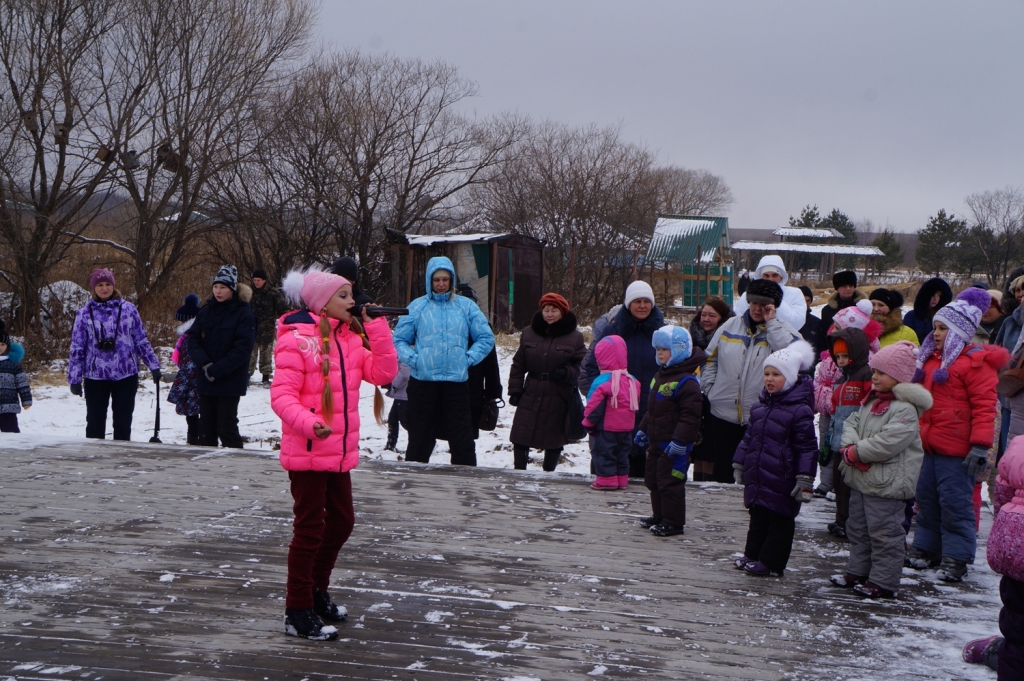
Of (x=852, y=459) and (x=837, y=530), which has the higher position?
(x=852, y=459)

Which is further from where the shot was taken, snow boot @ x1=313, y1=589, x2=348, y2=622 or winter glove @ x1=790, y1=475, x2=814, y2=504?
winter glove @ x1=790, y1=475, x2=814, y2=504

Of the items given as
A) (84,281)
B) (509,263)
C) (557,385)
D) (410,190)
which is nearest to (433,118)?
(410,190)

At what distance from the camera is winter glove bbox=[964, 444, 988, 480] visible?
4.68 meters

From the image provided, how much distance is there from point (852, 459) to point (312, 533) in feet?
8.53

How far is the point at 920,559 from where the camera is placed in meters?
4.97

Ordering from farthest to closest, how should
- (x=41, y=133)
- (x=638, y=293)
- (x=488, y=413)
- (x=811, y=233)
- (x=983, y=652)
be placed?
1. (x=811, y=233)
2. (x=41, y=133)
3. (x=488, y=413)
4. (x=638, y=293)
5. (x=983, y=652)

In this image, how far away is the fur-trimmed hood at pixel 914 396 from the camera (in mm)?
4328

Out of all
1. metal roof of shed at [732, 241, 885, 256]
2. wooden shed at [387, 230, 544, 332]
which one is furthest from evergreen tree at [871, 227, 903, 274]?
wooden shed at [387, 230, 544, 332]

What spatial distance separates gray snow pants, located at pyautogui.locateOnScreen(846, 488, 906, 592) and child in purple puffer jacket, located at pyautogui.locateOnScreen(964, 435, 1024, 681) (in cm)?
95

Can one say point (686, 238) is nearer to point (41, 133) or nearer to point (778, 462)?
point (41, 133)

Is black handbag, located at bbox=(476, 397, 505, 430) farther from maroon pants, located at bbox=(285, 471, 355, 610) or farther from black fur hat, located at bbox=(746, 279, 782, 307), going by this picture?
maroon pants, located at bbox=(285, 471, 355, 610)

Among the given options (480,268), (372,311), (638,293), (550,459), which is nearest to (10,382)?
(550,459)

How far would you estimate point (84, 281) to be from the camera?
19.8 m

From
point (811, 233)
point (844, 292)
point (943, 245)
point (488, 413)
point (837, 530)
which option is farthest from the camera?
point (811, 233)
